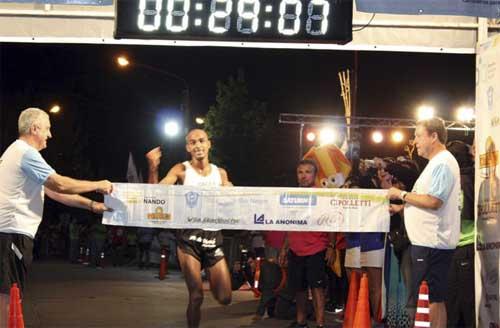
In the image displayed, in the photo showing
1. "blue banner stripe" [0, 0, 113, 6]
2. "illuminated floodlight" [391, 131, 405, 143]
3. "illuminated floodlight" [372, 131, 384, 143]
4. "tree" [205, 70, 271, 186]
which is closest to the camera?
"blue banner stripe" [0, 0, 113, 6]

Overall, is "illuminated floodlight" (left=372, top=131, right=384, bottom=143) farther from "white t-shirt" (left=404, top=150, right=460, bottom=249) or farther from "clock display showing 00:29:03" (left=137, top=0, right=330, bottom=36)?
"white t-shirt" (left=404, top=150, right=460, bottom=249)

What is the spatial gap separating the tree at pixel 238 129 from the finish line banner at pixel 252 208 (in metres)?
33.0

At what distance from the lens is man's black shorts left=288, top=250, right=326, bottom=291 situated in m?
10.5

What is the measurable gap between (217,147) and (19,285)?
35.4 m

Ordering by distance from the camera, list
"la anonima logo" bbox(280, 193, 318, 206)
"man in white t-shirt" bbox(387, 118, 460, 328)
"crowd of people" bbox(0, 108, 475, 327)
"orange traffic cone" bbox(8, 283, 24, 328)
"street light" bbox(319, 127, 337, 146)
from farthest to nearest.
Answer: "street light" bbox(319, 127, 337, 146), "la anonima logo" bbox(280, 193, 318, 206), "man in white t-shirt" bbox(387, 118, 460, 328), "crowd of people" bbox(0, 108, 475, 327), "orange traffic cone" bbox(8, 283, 24, 328)

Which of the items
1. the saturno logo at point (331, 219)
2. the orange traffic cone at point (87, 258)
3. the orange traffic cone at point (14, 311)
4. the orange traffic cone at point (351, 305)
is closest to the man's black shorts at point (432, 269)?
the saturno logo at point (331, 219)

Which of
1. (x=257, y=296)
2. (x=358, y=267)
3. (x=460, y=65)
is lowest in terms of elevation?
(x=257, y=296)

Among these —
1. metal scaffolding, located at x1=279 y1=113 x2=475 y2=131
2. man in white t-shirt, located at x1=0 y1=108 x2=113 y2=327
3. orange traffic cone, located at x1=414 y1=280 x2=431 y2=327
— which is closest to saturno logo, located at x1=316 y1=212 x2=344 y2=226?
orange traffic cone, located at x1=414 y1=280 x2=431 y2=327

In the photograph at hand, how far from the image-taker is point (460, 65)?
39.1 meters

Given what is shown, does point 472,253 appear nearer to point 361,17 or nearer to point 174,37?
point 361,17

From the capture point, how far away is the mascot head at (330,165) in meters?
14.0

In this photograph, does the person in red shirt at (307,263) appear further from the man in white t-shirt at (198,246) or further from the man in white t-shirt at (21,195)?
the man in white t-shirt at (21,195)

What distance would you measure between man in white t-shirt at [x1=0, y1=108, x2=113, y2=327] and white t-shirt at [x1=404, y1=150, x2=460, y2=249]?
333 centimetres

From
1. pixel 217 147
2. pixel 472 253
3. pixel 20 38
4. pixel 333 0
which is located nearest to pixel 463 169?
pixel 472 253
